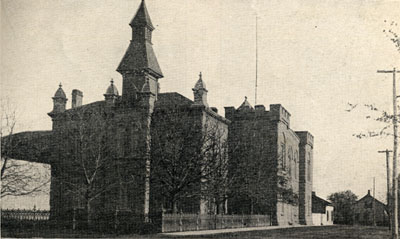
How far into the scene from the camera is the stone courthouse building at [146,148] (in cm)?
3419

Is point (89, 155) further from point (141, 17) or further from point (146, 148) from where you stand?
point (141, 17)

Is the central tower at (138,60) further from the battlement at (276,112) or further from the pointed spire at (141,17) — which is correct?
the battlement at (276,112)

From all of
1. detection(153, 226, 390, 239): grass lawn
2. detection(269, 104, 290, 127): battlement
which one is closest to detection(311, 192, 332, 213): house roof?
detection(269, 104, 290, 127): battlement

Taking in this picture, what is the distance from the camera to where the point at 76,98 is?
45219 mm

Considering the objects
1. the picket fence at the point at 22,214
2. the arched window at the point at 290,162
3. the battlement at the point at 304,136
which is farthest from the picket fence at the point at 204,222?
the battlement at the point at 304,136

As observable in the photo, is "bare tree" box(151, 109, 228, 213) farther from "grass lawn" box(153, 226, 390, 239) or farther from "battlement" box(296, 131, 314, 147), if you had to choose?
"battlement" box(296, 131, 314, 147)

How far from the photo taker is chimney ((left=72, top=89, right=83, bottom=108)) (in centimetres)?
4503

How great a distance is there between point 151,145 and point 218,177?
194 inches


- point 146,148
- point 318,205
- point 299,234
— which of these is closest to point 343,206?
point 318,205

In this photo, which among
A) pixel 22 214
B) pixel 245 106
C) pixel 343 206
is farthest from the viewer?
pixel 343 206

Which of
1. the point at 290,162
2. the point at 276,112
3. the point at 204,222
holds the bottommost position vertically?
the point at 204,222

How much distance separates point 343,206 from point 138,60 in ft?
236

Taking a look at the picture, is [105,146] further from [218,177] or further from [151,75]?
[151,75]

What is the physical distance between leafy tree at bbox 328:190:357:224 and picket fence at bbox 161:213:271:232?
45.9 metres
